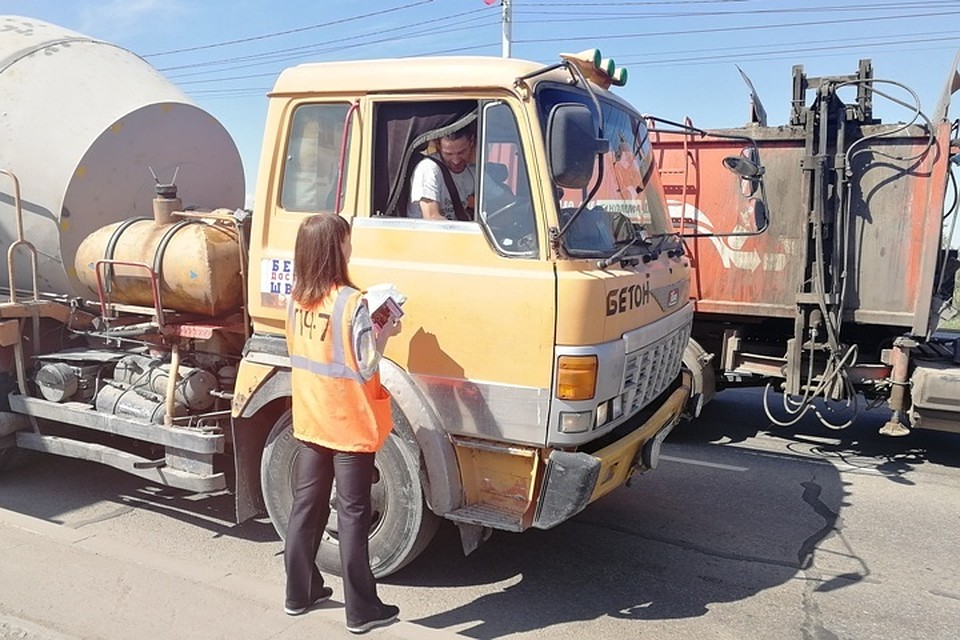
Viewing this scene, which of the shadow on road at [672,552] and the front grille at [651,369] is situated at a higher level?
the front grille at [651,369]

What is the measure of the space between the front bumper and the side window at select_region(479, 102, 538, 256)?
3.12 feet

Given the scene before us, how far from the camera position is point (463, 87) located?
148 inches

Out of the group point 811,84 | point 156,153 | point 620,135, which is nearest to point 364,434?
point 620,135

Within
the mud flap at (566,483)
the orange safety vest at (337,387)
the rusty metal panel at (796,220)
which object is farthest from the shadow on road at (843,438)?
the orange safety vest at (337,387)

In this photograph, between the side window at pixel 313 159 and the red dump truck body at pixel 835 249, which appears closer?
the side window at pixel 313 159

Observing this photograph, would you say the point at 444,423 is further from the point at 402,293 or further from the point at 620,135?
the point at 620,135

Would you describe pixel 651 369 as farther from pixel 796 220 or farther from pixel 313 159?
pixel 796 220

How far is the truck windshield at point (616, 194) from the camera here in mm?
3730

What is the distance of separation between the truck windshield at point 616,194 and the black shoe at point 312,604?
1951 mm

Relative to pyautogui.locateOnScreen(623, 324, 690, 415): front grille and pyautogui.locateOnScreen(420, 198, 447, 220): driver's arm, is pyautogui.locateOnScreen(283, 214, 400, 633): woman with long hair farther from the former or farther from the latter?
pyautogui.locateOnScreen(623, 324, 690, 415): front grille

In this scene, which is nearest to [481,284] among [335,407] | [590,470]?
[335,407]

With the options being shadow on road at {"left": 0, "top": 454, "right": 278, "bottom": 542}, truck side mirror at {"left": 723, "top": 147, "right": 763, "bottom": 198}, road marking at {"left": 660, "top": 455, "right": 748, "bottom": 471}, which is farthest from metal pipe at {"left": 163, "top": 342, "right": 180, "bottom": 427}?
road marking at {"left": 660, "top": 455, "right": 748, "bottom": 471}

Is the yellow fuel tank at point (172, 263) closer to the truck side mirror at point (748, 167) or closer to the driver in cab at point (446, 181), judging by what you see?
the driver in cab at point (446, 181)

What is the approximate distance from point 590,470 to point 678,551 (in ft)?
5.25
